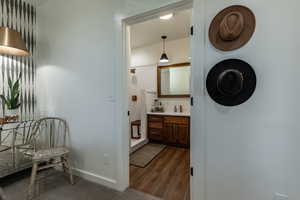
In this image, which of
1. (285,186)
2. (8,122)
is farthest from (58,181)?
(285,186)

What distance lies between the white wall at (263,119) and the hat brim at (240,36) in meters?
0.04

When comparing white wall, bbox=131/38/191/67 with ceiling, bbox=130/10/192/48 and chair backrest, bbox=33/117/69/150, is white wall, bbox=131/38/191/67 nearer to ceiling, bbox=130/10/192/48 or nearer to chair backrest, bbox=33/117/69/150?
ceiling, bbox=130/10/192/48

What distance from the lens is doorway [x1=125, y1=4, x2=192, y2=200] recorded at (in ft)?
7.46

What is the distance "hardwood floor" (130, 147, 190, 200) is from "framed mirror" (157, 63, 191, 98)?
1.53m

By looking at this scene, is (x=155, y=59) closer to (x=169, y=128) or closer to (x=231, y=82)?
(x=169, y=128)

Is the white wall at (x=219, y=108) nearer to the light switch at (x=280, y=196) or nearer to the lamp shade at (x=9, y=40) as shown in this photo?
the light switch at (x=280, y=196)

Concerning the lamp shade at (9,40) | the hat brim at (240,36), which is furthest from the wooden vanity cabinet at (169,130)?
the lamp shade at (9,40)

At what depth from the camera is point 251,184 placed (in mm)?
1110

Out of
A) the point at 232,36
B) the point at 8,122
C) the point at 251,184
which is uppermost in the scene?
the point at 232,36

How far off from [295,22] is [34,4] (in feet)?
11.9

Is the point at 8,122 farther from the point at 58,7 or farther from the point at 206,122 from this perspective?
the point at 206,122

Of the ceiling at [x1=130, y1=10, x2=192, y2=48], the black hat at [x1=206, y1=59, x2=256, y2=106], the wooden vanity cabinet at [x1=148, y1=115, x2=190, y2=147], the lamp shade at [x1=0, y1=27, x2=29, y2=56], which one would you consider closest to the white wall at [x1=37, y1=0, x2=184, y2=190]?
the lamp shade at [x1=0, y1=27, x2=29, y2=56]

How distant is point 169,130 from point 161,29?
2.30m

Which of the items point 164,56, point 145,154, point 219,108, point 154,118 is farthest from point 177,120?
point 219,108
